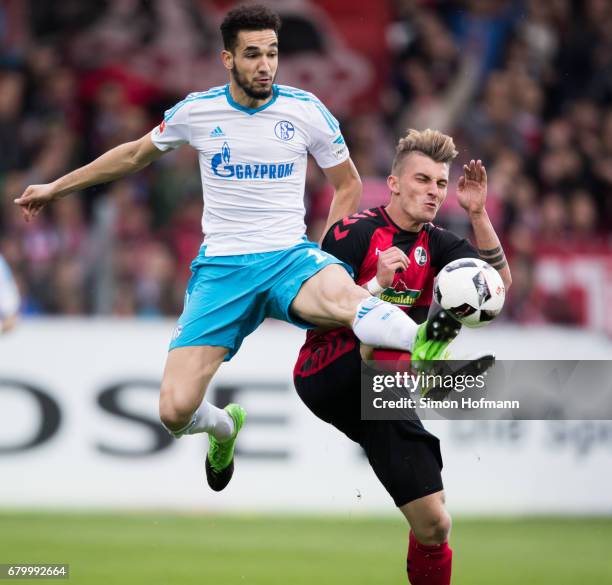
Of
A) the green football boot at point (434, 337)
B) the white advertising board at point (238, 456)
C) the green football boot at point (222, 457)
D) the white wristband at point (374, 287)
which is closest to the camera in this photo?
the green football boot at point (434, 337)

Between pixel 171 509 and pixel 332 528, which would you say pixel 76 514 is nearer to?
pixel 171 509

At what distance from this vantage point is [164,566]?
9.16m

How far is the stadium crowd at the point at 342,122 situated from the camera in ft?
42.2

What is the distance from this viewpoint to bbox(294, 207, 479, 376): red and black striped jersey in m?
7.19

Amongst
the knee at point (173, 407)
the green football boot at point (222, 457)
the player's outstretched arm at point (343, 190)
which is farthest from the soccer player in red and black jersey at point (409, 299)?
the green football boot at point (222, 457)

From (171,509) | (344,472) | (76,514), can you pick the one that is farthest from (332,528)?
(76,514)

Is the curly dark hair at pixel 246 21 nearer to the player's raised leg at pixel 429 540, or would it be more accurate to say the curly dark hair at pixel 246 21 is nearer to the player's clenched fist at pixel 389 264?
the player's clenched fist at pixel 389 264

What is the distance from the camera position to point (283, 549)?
396 inches

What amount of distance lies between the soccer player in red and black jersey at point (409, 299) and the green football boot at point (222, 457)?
36.3 inches

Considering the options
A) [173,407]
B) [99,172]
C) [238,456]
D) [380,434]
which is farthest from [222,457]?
[238,456]

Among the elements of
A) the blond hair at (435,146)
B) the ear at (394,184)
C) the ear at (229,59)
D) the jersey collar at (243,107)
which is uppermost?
the ear at (229,59)

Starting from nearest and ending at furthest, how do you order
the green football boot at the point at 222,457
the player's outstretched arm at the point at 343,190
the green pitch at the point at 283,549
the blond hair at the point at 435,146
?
the blond hair at the point at 435,146 → the player's outstretched arm at the point at 343,190 → the green football boot at the point at 222,457 → the green pitch at the point at 283,549

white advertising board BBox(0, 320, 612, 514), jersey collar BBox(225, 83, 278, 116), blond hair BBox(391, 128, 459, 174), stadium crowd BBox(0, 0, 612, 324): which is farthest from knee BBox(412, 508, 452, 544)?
stadium crowd BBox(0, 0, 612, 324)

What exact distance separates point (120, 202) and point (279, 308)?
654cm
